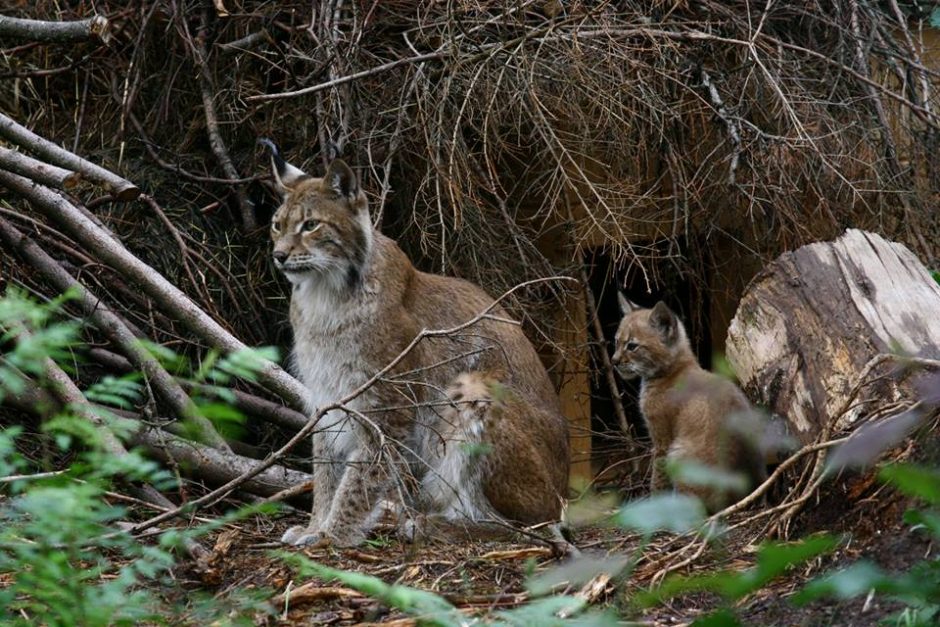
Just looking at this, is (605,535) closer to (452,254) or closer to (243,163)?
(452,254)

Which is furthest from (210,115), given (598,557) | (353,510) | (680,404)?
(598,557)

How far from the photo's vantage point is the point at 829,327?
498 cm

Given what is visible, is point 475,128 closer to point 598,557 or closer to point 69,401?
point 69,401

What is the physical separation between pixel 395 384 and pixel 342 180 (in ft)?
3.20

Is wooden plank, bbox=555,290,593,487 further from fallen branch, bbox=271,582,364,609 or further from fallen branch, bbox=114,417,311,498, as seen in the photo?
fallen branch, bbox=271,582,364,609

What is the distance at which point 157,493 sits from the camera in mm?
5578

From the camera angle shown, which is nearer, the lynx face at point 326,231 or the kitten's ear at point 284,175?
the lynx face at point 326,231

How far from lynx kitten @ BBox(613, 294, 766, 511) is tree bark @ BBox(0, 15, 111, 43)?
295 cm

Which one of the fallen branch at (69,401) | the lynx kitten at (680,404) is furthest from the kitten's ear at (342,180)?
the lynx kitten at (680,404)

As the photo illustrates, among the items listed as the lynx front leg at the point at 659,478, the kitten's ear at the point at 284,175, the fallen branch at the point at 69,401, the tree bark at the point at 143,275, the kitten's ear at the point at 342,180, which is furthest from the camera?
the lynx front leg at the point at 659,478

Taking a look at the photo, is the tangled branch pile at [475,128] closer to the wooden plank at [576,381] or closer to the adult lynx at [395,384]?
the wooden plank at [576,381]

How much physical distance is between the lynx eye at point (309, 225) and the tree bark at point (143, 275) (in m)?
0.60

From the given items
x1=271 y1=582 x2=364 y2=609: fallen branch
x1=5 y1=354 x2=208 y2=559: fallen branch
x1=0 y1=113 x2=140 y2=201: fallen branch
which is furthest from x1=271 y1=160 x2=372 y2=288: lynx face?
x1=271 y1=582 x2=364 y2=609: fallen branch

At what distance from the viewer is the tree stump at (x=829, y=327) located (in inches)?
187
